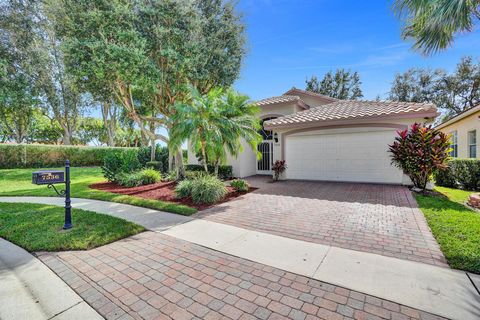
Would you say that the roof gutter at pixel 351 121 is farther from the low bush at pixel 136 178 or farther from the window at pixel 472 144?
the low bush at pixel 136 178

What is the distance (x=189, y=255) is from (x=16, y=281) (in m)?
2.50

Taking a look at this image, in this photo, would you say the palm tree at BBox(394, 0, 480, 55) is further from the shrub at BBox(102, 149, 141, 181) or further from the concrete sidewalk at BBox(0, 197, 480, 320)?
the shrub at BBox(102, 149, 141, 181)

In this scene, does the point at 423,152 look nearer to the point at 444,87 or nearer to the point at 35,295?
the point at 35,295

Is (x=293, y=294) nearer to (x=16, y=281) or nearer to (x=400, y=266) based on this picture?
(x=400, y=266)

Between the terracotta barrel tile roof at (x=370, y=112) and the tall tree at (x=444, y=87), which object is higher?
the tall tree at (x=444, y=87)

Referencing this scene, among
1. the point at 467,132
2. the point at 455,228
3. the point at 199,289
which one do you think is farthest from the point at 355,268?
the point at 467,132

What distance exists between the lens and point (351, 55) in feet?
50.8

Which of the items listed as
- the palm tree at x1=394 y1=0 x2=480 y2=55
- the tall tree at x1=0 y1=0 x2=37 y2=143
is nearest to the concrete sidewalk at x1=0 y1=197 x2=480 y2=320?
the palm tree at x1=394 y1=0 x2=480 y2=55

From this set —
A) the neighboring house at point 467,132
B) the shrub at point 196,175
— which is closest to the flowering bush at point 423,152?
the neighboring house at point 467,132

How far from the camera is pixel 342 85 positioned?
32062 mm

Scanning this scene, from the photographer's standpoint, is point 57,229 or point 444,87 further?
point 444,87

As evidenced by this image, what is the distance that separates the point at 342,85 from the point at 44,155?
37145 millimetres

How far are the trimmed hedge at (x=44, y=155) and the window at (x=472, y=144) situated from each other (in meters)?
21.6

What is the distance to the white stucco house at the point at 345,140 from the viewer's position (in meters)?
10.0
